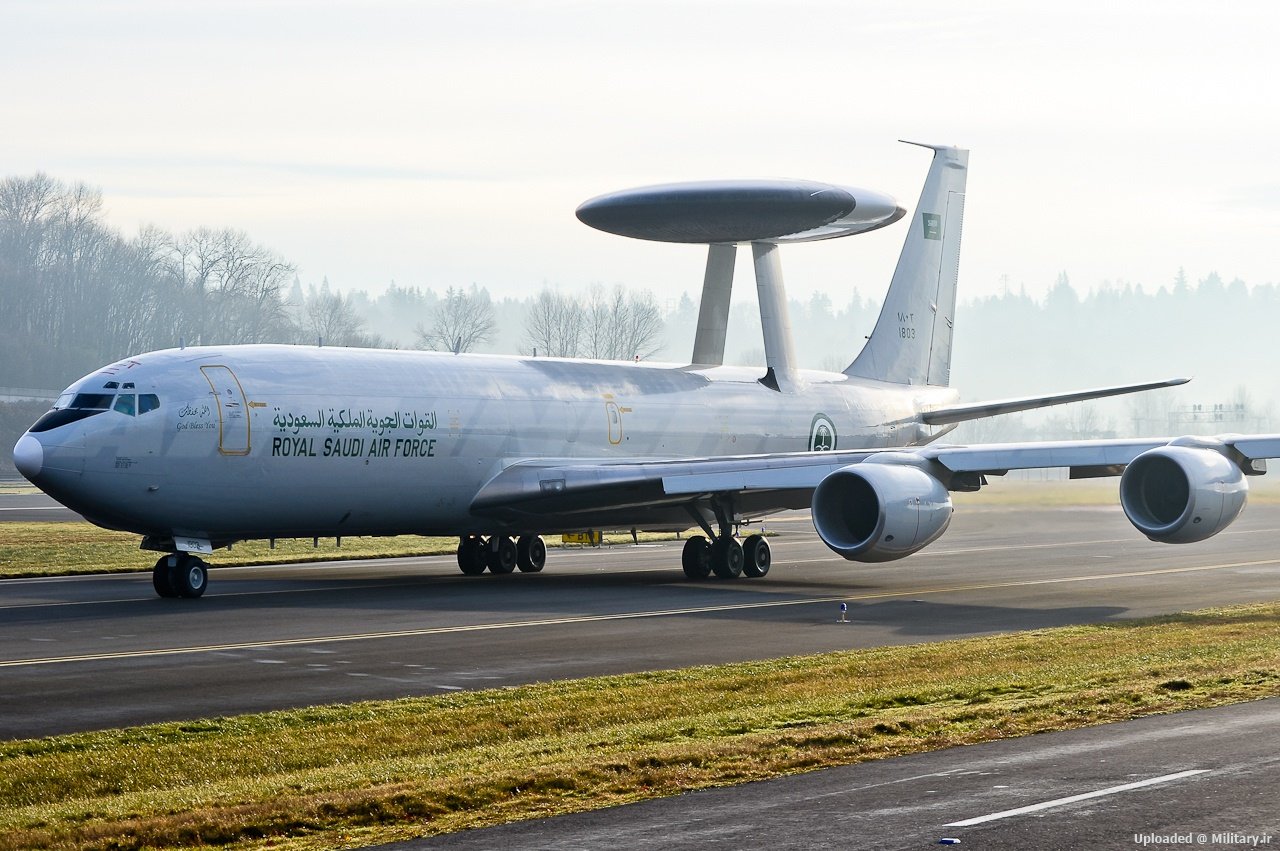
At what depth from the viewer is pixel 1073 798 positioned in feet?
34.4

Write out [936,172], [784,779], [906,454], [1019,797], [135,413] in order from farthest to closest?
1. [936,172]
2. [906,454]
3. [135,413]
4. [784,779]
5. [1019,797]

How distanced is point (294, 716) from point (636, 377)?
2168cm

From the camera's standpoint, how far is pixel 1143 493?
27.1 meters

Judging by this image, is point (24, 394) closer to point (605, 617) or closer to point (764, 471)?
point (764, 471)

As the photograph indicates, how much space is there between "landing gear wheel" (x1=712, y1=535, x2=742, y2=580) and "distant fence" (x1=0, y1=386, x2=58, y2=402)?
90.2m

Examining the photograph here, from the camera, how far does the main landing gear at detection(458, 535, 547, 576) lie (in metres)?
34.0

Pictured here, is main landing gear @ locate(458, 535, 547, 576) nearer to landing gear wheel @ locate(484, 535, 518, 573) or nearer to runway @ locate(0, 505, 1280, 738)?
landing gear wheel @ locate(484, 535, 518, 573)

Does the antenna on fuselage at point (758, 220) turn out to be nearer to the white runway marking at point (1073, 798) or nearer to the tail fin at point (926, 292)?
the tail fin at point (926, 292)

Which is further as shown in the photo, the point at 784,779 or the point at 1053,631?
the point at 1053,631

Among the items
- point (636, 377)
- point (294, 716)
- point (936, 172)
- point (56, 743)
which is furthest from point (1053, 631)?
point (936, 172)

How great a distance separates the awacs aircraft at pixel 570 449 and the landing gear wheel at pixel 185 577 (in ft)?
0.12

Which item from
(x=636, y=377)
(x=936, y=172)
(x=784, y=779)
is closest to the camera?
(x=784, y=779)

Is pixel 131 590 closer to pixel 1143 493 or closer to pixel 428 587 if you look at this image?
pixel 428 587

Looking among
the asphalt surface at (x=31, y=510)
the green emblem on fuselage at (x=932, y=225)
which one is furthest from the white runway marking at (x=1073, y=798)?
the asphalt surface at (x=31, y=510)
